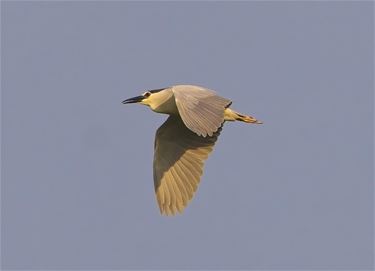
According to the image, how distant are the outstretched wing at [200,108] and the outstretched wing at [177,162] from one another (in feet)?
3.29

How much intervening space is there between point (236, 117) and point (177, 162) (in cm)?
106

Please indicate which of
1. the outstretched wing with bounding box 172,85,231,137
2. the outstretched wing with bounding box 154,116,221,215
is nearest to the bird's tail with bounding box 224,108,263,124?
the outstretched wing with bounding box 154,116,221,215

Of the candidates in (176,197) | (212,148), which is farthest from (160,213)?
(212,148)

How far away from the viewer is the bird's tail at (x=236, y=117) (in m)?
14.3

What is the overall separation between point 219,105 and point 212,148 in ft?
4.74

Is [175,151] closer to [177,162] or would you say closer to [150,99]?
[177,162]

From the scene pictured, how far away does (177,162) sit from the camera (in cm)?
1445

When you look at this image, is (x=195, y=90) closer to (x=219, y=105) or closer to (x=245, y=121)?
(x=219, y=105)

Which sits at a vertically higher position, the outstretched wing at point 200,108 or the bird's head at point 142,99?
the bird's head at point 142,99

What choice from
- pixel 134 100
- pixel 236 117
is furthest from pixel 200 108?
pixel 134 100

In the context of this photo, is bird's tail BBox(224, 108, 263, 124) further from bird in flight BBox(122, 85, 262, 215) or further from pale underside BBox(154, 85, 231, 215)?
pale underside BBox(154, 85, 231, 215)

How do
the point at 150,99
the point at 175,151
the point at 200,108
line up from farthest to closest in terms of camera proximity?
the point at 175,151 → the point at 150,99 → the point at 200,108

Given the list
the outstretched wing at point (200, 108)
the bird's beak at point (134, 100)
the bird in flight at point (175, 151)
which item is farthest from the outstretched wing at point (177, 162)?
the outstretched wing at point (200, 108)

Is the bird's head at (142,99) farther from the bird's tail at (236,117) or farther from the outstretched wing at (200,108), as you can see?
the bird's tail at (236,117)
